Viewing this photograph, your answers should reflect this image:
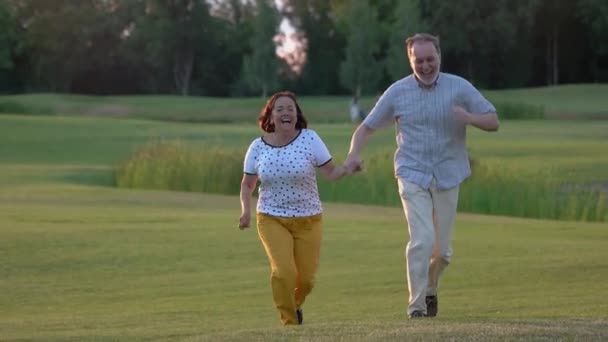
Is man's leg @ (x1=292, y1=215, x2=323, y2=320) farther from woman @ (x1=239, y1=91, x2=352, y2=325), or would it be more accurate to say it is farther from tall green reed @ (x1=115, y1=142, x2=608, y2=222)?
tall green reed @ (x1=115, y1=142, x2=608, y2=222)

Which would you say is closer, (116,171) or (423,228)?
(423,228)

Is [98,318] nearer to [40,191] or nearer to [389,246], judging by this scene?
[389,246]

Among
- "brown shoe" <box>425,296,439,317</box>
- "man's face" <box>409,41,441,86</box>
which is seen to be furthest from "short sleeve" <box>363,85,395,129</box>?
"brown shoe" <box>425,296,439,317</box>

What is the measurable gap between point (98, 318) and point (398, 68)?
2449 inches

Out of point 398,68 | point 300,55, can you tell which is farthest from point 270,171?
point 300,55

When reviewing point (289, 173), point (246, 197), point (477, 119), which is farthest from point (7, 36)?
point (477, 119)

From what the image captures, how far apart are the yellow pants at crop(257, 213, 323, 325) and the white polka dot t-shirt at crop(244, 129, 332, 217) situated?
7 centimetres

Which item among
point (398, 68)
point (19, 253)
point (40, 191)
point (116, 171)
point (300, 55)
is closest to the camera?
point (19, 253)

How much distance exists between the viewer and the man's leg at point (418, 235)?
9430mm

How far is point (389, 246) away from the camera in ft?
56.0

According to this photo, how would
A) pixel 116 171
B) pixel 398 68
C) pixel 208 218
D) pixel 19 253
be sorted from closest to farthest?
pixel 19 253, pixel 208 218, pixel 116 171, pixel 398 68

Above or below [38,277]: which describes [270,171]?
above

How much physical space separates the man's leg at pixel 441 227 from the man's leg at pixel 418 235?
7 centimetres

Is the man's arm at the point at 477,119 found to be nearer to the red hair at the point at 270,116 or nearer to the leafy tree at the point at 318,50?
the red hair at the point at 270,116
